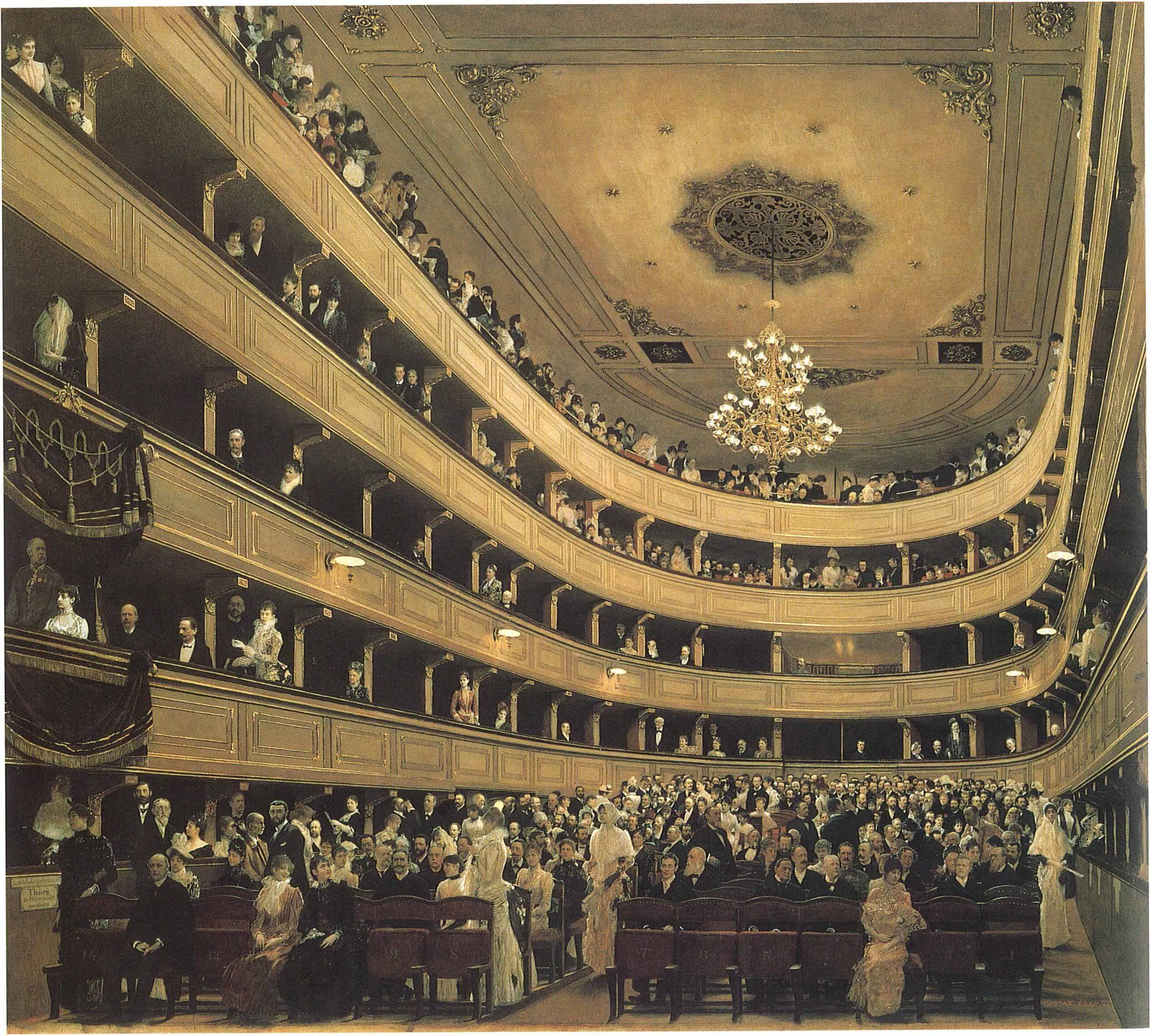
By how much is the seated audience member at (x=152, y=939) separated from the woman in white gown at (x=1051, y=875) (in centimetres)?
825

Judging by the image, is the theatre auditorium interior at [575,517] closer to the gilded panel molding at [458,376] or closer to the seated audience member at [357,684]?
the gilded panel molding at [458,376]

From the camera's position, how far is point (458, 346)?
1903 centimetres

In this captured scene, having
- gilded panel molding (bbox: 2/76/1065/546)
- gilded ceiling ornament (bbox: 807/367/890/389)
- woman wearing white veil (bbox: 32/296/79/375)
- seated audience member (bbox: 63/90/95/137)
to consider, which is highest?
gilded ceiling ornament (bbox: 807/367/890/389)

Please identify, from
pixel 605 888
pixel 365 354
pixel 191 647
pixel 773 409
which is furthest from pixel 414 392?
pixel 605 888

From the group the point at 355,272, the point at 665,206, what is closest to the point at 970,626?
the point at 665,206

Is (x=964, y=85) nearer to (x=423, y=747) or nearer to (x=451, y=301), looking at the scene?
(x=451, y=301)

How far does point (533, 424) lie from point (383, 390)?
4915 millimetres

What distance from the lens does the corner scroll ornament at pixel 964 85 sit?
1590 cm

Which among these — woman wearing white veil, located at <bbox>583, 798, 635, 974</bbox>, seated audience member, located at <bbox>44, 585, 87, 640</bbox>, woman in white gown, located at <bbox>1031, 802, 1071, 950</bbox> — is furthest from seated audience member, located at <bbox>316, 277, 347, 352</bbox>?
woman in white gown, located at <bbox>1031, 802, 1071, 950</bbox>

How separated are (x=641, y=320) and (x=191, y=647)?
11219 mm

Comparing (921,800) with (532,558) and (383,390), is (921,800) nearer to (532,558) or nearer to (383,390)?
(532,558)

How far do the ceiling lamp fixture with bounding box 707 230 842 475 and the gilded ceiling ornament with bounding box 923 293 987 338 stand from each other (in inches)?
96.9

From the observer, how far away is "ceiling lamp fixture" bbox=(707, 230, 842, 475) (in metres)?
19.9

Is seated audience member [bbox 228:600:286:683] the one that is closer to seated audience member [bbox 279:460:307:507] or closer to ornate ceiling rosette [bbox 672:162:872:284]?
seated audience member [bbox 279:460:307:507]
